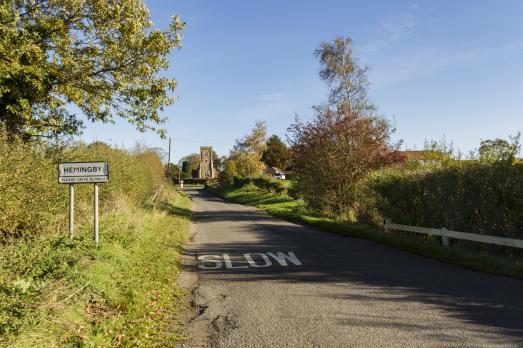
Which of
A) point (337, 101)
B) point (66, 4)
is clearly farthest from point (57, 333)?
point (337, 101)

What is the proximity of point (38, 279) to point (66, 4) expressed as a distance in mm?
9631

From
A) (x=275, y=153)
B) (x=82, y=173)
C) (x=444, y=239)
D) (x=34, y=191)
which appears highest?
(x=275, y=153)

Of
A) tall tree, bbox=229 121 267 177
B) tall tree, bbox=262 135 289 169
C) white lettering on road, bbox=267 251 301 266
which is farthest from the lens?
tall tree, bbox=262 135 289 169

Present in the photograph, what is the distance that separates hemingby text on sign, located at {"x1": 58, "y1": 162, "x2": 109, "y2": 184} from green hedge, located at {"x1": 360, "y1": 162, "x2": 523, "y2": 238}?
9.10m

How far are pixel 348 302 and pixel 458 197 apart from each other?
6.40 m

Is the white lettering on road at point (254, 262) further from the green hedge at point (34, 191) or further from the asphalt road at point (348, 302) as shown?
the green hedge at point (34, 191)

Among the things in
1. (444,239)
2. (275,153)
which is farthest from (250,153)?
(444,239)

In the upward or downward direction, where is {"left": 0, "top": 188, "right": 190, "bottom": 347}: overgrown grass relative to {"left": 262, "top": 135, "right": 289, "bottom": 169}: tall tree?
downward

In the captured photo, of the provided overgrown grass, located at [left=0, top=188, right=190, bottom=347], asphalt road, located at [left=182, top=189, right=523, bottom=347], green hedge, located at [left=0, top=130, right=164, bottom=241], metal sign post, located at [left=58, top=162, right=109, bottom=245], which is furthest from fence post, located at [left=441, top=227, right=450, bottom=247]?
green hedge, located at [left=0, top=130, right=164, bottom=241]

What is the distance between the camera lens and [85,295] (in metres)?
6.07

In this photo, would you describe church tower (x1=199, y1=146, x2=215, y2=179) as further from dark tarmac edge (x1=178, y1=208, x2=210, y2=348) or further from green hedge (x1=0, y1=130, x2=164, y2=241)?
dark tarmac edge (x1=178, y1=208, x2=210, y2=348)

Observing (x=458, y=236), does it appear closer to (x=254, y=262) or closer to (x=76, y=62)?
(x=254, y=262)

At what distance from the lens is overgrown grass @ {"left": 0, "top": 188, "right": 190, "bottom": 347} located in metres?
4.75

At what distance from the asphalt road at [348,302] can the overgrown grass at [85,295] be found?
2.03ft
